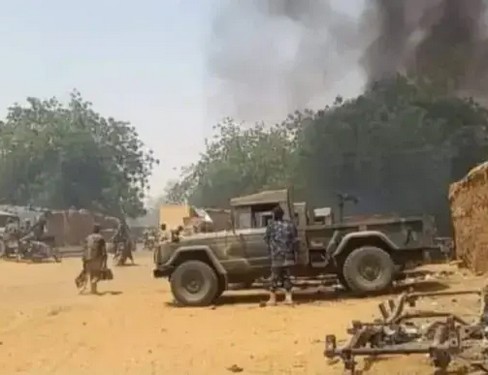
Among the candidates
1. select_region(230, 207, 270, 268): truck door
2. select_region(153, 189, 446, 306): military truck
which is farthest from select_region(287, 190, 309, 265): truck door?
select_region(230, 207, 270, 268): truck door

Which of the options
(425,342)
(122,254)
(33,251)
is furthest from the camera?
(33,251)

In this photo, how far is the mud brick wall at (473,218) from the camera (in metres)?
17.1

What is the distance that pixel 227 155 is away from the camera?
60.7m

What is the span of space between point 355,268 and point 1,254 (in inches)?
888

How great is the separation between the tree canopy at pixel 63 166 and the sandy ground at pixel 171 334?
42.4 metres

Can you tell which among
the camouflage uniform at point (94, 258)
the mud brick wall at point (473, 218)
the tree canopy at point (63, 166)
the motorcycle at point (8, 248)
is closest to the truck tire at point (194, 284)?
the camouflage uniform at point (94, 258)

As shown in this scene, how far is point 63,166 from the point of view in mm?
60312

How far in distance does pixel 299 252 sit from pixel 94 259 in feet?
16.9

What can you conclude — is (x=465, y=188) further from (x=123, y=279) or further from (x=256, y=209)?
(x=123, y=279)

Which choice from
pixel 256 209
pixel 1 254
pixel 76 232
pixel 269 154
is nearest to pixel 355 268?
pixel 256 209

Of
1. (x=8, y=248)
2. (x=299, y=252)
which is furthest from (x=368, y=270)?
(x=8, y=248)

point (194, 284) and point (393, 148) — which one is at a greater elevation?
point (393, 148)

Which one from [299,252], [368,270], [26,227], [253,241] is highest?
[26,227]

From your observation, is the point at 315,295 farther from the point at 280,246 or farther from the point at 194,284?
the point at 194,284
